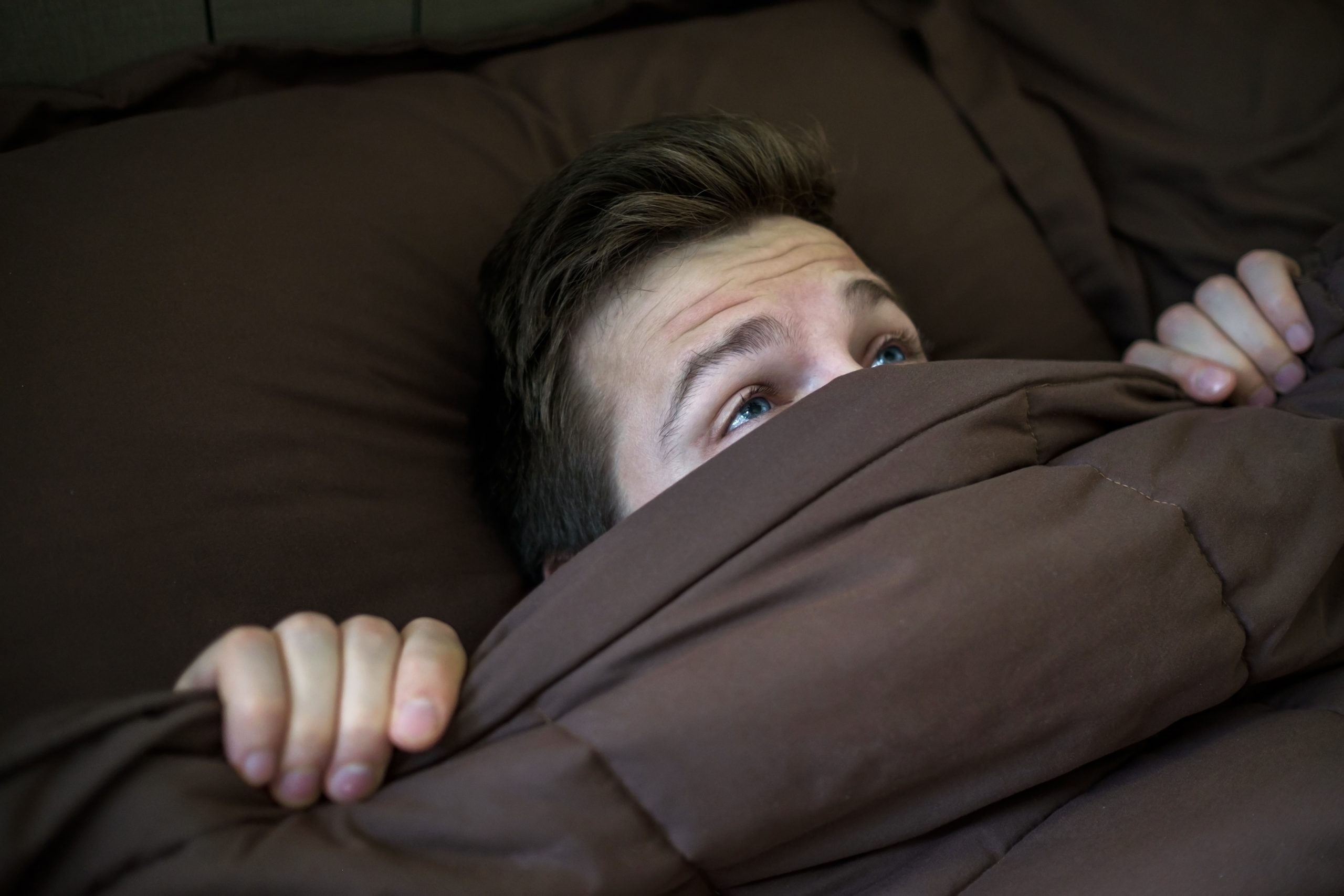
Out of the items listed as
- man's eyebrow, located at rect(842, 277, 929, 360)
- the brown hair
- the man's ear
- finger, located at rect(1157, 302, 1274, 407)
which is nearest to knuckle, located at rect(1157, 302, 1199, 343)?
finger, located at rect(1157, 302, 1274, 407)

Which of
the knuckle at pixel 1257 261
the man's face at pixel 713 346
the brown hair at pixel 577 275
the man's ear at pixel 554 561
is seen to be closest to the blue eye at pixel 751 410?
the man's face at pixel 713 346

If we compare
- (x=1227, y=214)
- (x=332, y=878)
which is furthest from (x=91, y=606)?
(x=1227, y=214)

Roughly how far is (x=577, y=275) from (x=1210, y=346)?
2.59ft

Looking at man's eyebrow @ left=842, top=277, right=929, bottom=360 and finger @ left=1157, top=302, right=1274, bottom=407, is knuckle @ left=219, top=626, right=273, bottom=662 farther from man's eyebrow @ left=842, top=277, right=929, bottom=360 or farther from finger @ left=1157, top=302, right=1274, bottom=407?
finger @ left=1157, top=302, right=1274, bottom=407

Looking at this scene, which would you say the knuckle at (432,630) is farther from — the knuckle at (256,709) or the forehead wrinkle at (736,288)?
the forehead wrinkle at (736,288)

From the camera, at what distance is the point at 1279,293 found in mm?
1237

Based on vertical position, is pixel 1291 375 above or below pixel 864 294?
below

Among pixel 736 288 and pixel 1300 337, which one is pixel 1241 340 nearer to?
pixel 1300 337

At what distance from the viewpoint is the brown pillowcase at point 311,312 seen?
875 mm

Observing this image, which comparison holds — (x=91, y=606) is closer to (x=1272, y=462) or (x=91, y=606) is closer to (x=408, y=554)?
(x=408, y=554)

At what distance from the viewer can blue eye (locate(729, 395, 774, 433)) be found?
3.33ft


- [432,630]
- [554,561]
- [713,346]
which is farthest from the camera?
[554,561]

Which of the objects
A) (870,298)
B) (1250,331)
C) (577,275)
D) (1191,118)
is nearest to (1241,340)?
(1250,331)

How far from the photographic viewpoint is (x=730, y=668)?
0.68 metres
